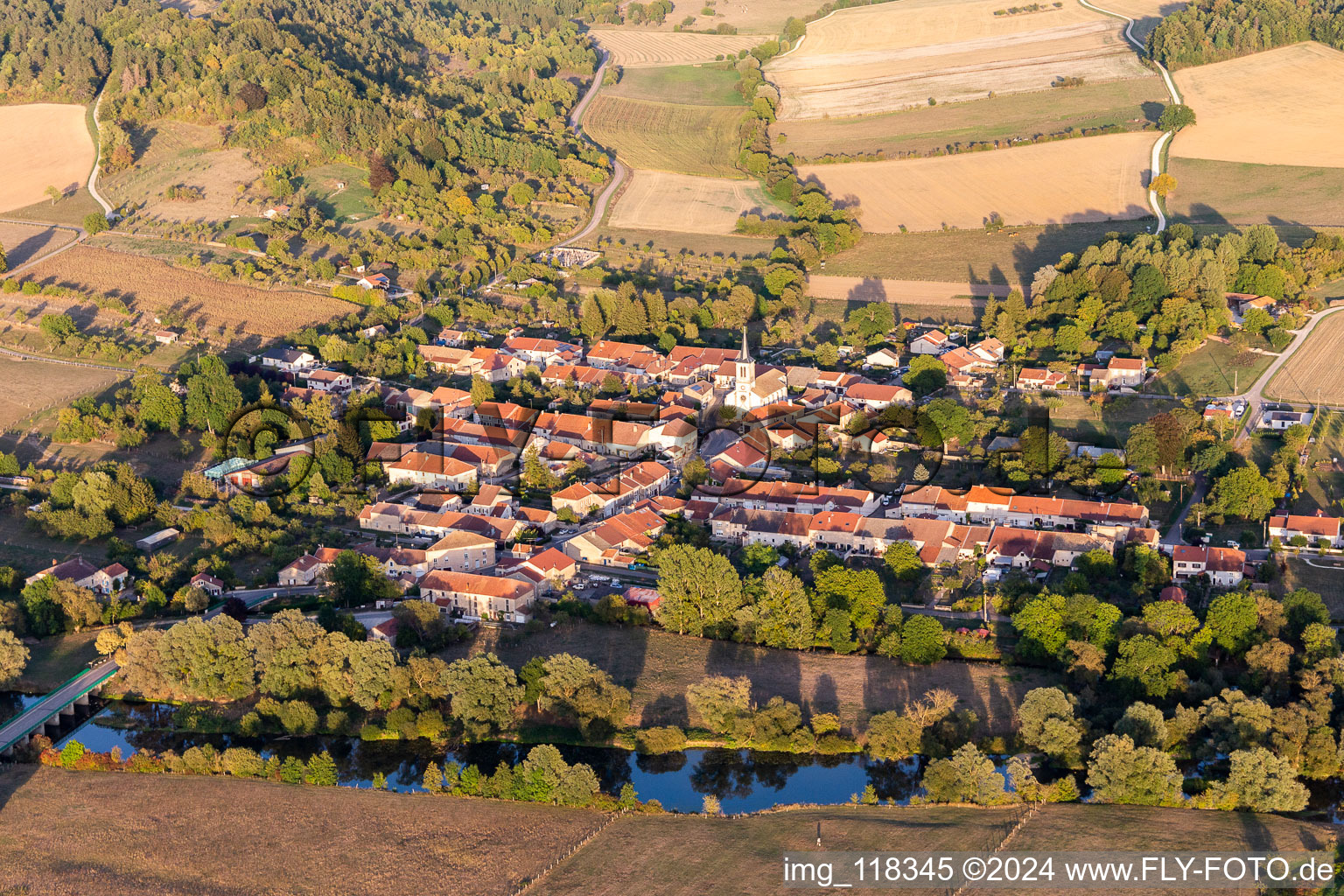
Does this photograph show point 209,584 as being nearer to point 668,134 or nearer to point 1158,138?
point 668,134

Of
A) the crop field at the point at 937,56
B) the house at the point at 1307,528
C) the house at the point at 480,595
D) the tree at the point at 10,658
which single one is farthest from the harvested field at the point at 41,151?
the house at the point at 1307,528

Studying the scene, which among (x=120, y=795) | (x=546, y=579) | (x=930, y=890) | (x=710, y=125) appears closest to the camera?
(x=930, y=890)

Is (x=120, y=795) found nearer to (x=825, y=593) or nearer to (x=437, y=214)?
(x=825, y=593)

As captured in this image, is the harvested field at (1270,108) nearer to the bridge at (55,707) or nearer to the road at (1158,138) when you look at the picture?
the road at (1158,138)

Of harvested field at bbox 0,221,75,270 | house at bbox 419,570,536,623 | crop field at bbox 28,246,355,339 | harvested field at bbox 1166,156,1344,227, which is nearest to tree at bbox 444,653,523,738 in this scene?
house at bbox 419,570,536,623

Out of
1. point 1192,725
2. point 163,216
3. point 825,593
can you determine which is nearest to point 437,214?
point 163,216

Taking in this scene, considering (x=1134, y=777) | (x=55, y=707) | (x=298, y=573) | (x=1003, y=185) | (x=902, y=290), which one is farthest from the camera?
(x=1003, y=185)

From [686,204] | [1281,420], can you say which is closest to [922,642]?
[1281,420]
